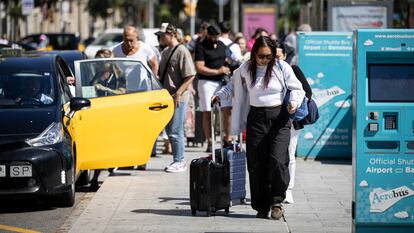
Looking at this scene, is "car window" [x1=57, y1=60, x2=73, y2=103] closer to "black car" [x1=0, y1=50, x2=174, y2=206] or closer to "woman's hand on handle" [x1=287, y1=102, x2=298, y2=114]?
"black car" [x1=0, y1=50, x2=174, y2=206]

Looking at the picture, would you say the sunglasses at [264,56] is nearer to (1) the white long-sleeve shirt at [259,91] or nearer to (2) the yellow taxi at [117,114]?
(1) the white long-sleeve shirt at [259,91]

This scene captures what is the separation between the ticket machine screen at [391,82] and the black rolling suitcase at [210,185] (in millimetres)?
2502


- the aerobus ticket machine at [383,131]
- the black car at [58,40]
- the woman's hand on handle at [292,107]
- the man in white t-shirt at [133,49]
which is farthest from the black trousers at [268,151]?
the black car at [58,40]

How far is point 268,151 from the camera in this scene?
369 inches

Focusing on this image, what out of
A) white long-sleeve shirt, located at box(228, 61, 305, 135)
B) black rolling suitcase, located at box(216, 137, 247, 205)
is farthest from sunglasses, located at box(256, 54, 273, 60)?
black rolling suitcase, located at box(216, 137, 247, 205)

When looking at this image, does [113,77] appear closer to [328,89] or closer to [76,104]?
[76,104]

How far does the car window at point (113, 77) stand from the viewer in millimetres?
12203

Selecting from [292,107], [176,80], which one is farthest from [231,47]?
[292,107]

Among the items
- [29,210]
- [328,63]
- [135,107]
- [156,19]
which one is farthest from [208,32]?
[156,19]

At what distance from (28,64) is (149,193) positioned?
1.94m

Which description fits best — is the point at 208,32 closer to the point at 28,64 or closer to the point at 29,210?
the point at 28,64

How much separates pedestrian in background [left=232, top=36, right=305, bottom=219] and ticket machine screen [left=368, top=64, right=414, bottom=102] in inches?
74.5

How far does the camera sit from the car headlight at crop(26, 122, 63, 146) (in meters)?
10.2

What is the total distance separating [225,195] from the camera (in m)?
9.62
